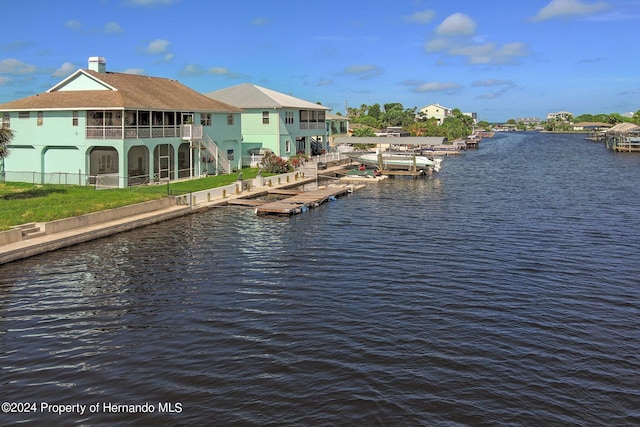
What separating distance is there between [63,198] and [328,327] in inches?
873

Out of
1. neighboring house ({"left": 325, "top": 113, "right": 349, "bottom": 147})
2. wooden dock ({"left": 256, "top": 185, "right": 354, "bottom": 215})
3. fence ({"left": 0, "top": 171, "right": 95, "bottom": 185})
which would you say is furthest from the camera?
neighboring house ({"left": 325, "top": 113, "right": 349, "bottom": 147})

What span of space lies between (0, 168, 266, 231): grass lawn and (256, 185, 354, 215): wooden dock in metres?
5.77

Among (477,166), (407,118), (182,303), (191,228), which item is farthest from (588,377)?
(407,118)

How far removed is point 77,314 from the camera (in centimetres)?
1841

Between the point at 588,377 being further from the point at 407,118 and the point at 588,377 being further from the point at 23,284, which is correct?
the point at 407,118

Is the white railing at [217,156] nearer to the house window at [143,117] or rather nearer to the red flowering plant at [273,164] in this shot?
the red flowering plant at [273,164]

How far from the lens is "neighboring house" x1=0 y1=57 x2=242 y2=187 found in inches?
1597

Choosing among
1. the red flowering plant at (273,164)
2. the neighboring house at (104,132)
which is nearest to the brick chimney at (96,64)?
the neighboring house at (104,132)

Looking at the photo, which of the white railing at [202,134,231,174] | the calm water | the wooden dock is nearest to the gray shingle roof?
the white railing at [202,134,231,174]

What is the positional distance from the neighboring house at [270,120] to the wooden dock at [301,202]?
14790mm

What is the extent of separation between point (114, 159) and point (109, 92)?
5414 millimetres

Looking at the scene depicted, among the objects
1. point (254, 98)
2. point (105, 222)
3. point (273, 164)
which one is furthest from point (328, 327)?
point (254, 98)

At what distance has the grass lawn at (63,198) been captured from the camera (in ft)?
A: 91.8

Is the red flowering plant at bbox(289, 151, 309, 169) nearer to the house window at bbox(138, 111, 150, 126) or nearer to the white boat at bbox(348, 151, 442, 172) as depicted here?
the white boat at bbox(348, 151, 442, 172)
